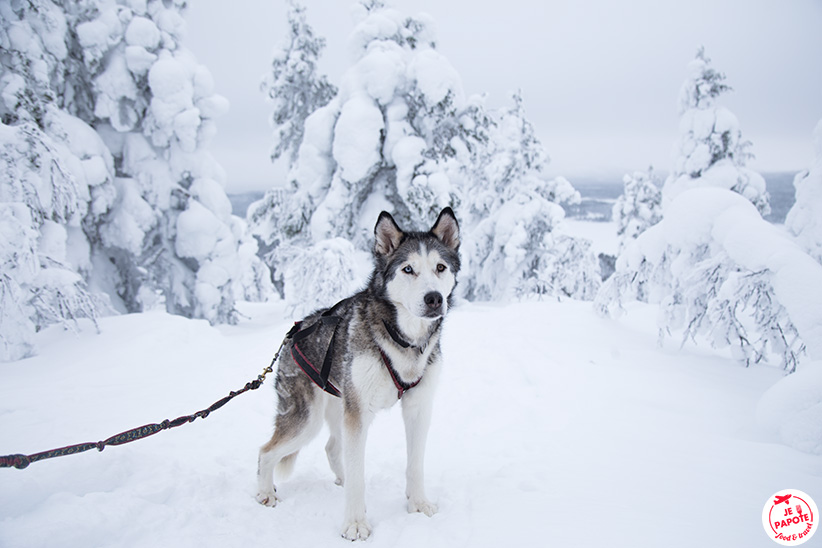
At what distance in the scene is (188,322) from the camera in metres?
10.7

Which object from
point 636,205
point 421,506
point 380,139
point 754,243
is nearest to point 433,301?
point 421,506

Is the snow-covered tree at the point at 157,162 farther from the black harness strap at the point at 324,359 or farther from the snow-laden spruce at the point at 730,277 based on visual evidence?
the snow-laden spruce at the point at 730,277

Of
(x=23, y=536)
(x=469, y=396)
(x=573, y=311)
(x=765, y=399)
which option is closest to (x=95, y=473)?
(x=23, y=536)

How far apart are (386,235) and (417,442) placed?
1657 mm

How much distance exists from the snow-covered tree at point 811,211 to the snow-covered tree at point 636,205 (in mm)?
17091

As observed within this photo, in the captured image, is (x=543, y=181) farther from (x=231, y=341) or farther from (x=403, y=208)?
(x=231, y=341)

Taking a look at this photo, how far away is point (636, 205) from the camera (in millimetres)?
26969

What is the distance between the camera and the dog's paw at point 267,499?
3391mm

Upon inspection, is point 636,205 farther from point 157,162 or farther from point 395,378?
point 395,378

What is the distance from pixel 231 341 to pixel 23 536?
894 centimetres

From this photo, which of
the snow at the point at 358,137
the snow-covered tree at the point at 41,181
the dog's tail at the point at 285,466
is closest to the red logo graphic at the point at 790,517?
the dog's tail at the point at 285,466

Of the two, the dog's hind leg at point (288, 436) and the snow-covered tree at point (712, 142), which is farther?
the snow-covered tree at point (712, 142)

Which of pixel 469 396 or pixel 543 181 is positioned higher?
pixel 543 181

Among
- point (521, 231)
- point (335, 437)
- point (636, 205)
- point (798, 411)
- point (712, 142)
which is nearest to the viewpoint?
point (335, 437)
